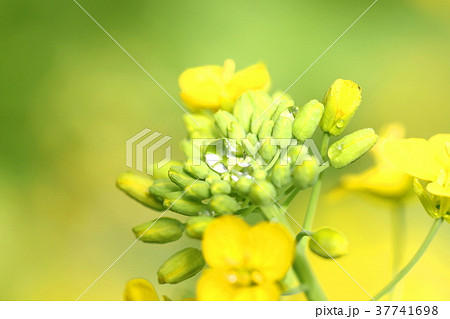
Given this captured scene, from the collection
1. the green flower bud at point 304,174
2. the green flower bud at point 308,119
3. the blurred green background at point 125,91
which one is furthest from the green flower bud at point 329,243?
the blurred green background at point 125,91

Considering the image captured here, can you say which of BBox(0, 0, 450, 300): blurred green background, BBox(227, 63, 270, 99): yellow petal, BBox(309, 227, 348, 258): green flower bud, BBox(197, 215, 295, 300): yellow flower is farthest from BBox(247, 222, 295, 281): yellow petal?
BBox(0, 0, 450, 300): blurred green background

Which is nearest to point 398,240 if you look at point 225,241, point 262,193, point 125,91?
point 262,193

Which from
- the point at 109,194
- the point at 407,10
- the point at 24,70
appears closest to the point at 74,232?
the point at 109,194

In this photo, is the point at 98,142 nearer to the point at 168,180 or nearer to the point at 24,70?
the point at 24,70

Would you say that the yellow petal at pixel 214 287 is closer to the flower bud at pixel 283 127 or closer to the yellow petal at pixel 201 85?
the flower bud at pixel 283 127

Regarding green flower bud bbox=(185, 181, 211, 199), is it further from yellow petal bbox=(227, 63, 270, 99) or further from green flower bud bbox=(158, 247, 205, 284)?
yellow petal bbox=(227, 63, 270, 99)

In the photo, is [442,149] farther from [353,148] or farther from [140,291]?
[140,291]

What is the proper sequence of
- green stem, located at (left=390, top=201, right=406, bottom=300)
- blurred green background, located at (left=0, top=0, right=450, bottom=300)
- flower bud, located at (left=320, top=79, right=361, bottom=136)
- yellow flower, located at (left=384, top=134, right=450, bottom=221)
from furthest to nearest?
1. blurred green background, located at (left=0, top=0, right=450, bottom=300)
2. green stem, located at (left=390, top=201, right=406, bottom=300)
3. flower bud, located at (left=320, top=79, right=361, bottom=136)
4. yellow flower, located at (left=384, top=134, right=450, bottom=221)
